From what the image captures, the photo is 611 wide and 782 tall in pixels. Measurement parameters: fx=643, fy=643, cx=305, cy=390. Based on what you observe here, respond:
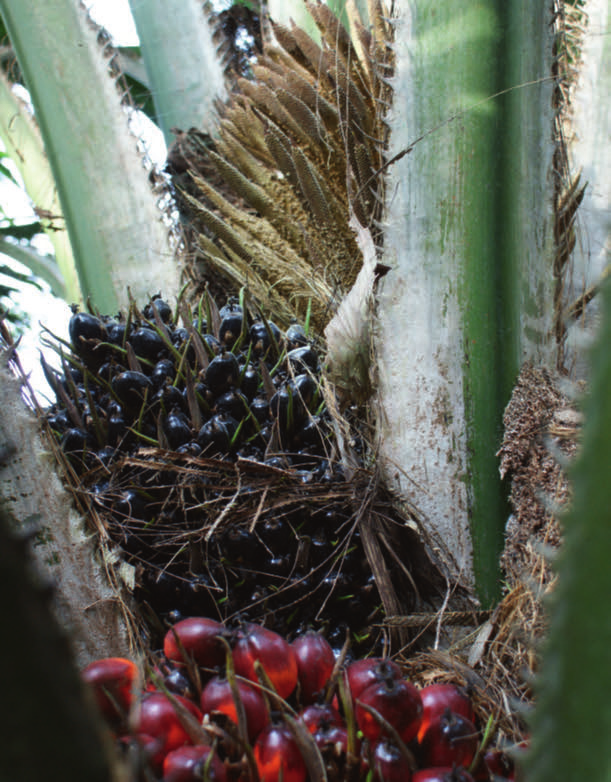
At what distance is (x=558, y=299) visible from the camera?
3.48 ft

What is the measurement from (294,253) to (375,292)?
44 centimetres

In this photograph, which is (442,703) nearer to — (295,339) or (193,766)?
(193,766)

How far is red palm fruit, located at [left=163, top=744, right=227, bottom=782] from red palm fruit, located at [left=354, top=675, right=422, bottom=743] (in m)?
0.14

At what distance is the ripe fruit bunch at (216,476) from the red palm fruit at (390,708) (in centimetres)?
30

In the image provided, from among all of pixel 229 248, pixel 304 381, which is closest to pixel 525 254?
pixel 304 381

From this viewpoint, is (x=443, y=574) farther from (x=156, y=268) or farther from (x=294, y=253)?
(x=156, y=268)

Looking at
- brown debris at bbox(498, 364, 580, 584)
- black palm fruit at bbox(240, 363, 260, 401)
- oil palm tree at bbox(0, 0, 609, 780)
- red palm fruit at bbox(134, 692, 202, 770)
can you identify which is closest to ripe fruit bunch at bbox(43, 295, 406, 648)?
black palm fruit at bbox(240, 363, 260, 401)

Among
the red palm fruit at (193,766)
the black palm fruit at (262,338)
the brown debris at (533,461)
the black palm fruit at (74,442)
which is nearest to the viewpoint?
the red palm fruit at (193,766)

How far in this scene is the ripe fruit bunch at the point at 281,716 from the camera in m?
0.51

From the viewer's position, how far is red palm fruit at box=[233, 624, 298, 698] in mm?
598

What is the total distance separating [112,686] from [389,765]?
25 centimetres

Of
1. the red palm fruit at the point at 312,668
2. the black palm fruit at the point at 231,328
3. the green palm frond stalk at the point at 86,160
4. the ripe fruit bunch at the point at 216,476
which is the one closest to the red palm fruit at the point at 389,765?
the red palm fruit at the point at 312,668

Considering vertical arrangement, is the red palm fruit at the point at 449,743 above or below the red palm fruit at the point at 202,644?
below

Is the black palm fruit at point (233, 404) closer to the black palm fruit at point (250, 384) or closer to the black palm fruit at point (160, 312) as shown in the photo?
the black palm fruit at point (250, 384)
